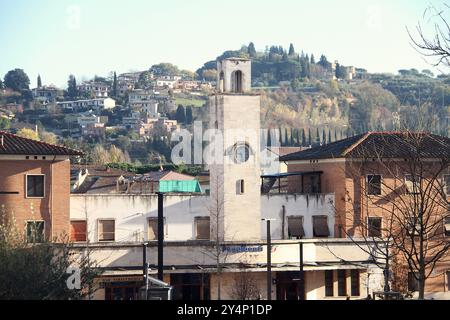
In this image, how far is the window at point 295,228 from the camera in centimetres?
5841

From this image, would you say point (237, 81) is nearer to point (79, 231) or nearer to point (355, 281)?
point (79, 231)

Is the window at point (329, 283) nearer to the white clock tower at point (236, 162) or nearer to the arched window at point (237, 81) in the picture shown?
the white clock tower at point (236, 162)

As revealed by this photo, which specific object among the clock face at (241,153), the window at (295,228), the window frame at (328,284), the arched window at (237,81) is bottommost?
the window frame at (328,284)

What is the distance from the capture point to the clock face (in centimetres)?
5344

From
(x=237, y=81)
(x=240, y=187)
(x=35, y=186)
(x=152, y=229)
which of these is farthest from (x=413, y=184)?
(x=152, y=229)

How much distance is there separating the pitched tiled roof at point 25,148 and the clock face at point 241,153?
27.1ft

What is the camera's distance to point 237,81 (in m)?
54.1

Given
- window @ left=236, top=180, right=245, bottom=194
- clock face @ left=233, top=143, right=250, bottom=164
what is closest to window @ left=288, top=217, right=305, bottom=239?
window @ left=236, top=180, right=245, bottom=194

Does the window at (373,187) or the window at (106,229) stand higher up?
the window at (373,187)

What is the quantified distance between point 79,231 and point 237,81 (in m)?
11.6

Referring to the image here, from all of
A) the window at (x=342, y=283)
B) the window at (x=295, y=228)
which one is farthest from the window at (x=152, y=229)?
the window at (x=342, y=283)
